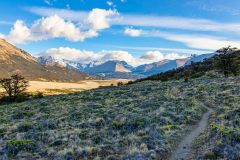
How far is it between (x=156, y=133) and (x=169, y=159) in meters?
4.73

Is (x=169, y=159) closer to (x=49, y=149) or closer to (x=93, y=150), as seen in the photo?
(x=93, y=150)

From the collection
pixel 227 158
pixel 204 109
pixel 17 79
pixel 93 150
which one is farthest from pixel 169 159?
pixel 17 79

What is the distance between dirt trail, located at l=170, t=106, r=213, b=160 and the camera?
17.7 metres

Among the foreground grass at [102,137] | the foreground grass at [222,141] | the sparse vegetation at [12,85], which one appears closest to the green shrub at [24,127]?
the foreground grass at [102,137]

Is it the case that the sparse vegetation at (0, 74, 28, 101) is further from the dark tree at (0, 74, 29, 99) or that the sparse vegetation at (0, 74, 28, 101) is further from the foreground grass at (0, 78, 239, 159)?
the foreground grass at (0, 78, 239, 159)

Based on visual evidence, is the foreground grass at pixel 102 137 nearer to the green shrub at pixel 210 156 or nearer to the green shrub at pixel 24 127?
the green shrub at pixel 24 127

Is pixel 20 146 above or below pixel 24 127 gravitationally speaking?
below

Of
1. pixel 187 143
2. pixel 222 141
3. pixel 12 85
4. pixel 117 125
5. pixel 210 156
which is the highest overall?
pixel 12 85

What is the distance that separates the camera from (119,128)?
82.0 ft

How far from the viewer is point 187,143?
20312mm

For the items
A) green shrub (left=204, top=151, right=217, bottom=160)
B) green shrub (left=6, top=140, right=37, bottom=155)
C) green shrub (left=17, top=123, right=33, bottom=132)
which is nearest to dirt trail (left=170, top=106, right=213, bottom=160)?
green shrub (left=204, top=151, right=217, bottom=160)

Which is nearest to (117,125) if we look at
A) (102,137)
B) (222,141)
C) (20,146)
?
(102,137)

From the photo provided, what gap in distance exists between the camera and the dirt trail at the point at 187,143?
17.7m

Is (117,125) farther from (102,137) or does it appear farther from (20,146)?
(20,146)
